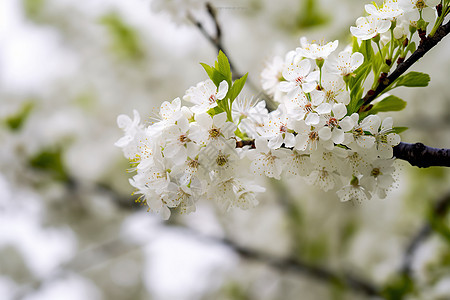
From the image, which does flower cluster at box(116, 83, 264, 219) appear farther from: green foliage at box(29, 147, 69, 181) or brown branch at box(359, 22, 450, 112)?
green foliage at box(29, 147, 69, 181)

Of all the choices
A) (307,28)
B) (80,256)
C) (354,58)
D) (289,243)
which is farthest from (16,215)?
(354,58)

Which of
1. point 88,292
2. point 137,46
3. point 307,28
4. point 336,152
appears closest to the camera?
point 336,152

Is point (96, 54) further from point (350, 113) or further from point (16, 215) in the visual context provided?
point (350, 113)

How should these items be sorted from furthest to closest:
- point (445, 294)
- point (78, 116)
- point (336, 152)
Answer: point (78, 116)
point (445, 294)
point (336, 152)

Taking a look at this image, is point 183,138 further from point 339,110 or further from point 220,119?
point 339,110

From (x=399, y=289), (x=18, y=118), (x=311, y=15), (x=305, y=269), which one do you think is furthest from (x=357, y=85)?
(x=18, y=118)

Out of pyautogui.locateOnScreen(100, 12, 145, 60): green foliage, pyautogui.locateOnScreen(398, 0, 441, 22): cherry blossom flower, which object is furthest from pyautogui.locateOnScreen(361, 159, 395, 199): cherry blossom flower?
pyautogui.locateOnScreen(100, 12, 145, 60): green foliage
